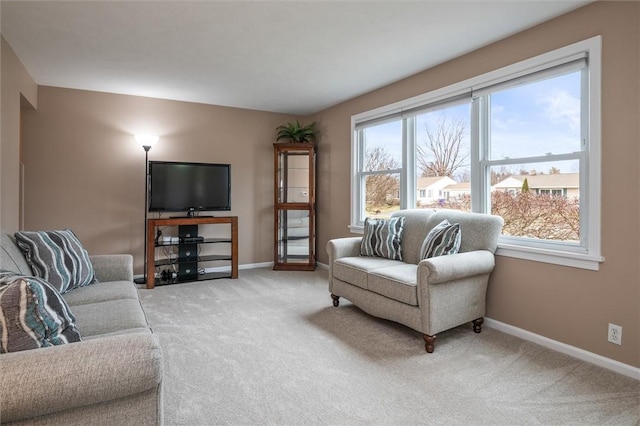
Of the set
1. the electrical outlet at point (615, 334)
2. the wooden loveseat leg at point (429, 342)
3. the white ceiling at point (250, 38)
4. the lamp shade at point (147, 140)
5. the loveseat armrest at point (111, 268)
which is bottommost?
the wooden loveseat leg at point (429, 342)

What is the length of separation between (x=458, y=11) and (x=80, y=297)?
125 inches

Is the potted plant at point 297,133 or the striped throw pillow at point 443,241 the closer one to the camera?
the striped throw pillow at point 443,241

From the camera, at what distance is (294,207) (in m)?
5.30

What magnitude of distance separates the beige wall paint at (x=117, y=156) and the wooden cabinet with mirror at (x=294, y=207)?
346 mm

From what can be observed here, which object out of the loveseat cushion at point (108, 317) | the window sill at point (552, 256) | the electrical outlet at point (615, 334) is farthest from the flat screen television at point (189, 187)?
the electrical outlet at point (615, 334)

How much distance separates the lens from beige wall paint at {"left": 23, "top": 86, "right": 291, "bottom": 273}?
13.6 ft

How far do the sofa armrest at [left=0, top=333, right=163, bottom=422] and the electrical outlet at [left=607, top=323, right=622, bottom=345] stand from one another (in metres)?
2.71

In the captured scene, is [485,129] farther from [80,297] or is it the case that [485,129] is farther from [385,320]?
[80,297]

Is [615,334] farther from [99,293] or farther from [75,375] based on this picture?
[99,293]

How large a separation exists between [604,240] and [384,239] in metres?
1.72

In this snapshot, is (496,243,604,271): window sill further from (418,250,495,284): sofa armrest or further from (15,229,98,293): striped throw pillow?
(15,229,98,293): striped throw pillow

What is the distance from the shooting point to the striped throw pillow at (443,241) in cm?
288

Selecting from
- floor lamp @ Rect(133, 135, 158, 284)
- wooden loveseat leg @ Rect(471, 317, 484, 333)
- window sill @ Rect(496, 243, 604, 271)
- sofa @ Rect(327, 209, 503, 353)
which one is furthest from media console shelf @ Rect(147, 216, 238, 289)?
window sill @ Rect(496, 243, 604, 271)

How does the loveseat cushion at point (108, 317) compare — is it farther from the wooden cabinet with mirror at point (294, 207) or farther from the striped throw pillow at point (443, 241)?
the wooden cabinet with mirror at point (294, 207)
